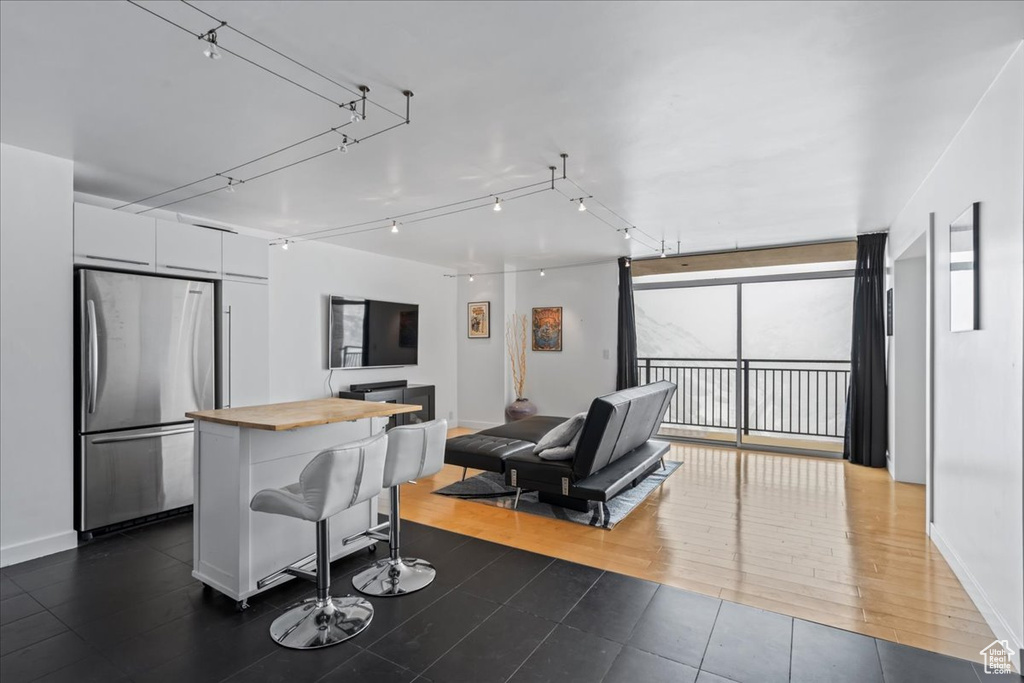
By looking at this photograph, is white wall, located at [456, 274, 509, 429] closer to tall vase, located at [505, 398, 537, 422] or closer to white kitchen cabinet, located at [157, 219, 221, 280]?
tall vase, located at [505, 398, 537, 422]

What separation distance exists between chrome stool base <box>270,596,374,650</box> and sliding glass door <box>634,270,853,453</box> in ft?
17.9

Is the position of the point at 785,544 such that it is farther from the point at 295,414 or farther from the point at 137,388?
the point at 137,388

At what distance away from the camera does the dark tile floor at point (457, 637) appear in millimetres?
2096

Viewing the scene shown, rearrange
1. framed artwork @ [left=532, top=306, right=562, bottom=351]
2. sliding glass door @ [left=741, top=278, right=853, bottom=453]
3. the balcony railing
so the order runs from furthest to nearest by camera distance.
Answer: framed artwork @ [left=532, top=306, right=562, bottom=351] → the balcony railing → sliding glass door @ [left=741, top=278, right=853, bottom=453]

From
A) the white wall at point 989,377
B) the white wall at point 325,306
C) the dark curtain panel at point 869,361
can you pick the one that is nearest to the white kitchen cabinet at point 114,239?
the white wall at point 325,306

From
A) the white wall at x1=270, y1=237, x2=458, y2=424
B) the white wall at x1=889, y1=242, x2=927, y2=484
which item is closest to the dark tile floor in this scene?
the white wall at x1=270, y1=237, x2=458, y2=424

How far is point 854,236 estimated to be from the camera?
5.75 metres

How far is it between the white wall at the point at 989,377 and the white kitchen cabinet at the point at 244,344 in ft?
16.9

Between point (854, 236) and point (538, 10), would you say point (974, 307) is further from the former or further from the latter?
point (854, 236)

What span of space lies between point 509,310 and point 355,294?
2.45m

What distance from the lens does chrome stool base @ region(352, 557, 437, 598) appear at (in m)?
2.77

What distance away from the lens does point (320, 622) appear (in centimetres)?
241

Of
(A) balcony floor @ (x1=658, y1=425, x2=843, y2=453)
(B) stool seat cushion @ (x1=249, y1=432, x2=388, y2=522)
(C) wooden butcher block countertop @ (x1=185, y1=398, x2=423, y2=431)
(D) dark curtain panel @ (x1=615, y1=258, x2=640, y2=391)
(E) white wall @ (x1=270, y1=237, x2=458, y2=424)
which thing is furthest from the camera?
(D) dark curtain panel @ (x1=615, y1=258, x2=640, y2=391)

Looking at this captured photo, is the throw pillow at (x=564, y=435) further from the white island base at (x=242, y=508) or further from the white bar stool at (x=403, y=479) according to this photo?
the white island base at (x=242, y=508)
